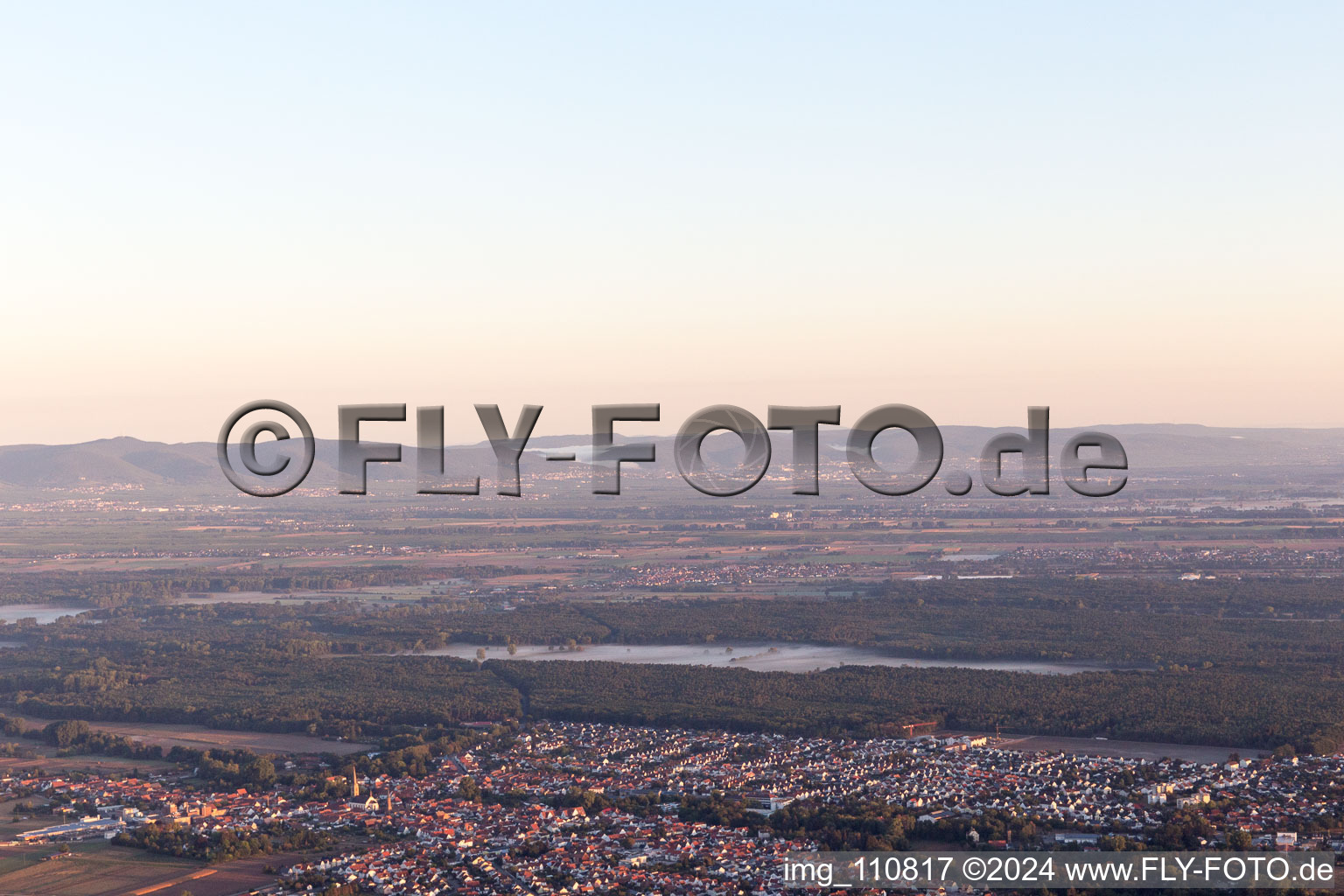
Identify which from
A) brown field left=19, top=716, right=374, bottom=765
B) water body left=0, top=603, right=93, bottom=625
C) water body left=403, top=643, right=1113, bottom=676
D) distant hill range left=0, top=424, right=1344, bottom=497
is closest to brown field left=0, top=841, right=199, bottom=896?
brown field left=19, top=716, right=374, bottom=765

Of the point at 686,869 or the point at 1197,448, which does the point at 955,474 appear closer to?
the point at 1197,448

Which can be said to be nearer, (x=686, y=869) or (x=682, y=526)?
(x=686, y=869)

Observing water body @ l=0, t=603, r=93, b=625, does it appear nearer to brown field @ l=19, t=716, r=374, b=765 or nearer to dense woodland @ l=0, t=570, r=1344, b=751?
dense woodland @ l=0, t=570, r=1344, b=751

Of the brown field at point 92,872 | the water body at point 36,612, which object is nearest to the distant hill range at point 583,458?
the water body at point 36,612

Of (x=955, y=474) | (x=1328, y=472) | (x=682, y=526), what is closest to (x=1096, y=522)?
(x=682, y=526)

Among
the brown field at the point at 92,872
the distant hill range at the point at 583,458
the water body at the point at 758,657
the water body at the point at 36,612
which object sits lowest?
the brown field at the point at 92,872

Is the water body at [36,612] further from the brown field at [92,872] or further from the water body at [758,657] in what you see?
the brown field at [92,872]
